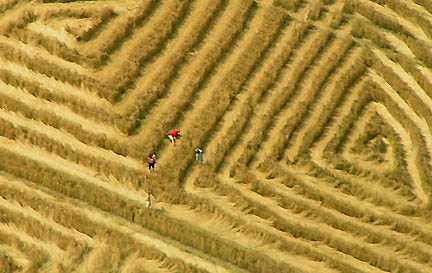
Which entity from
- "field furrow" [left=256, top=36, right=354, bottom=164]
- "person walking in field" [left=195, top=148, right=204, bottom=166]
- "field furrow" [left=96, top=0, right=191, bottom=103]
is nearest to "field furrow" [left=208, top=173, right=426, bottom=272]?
"person walking in field" [left=195, top=148, right=204, bottom=166]

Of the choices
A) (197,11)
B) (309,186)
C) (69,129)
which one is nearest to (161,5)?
(197,11)

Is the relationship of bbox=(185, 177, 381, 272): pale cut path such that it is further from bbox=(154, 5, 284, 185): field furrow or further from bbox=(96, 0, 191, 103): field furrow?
bbox=(96, 0, 191, 103): field furrow

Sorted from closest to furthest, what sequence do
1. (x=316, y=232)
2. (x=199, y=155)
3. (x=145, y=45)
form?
1. (x=316, y=232)
2. (x=199, y=155)
3. (x=145, y=45)

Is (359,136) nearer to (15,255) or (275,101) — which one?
(275,101)

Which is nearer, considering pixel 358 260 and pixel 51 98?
pixel 358 260

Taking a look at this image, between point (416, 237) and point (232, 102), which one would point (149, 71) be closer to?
point (232, 102)

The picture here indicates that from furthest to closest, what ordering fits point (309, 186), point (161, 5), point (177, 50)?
point (161, 5), point (177, 50), point (309, 186)

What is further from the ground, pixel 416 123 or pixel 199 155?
pixel 416 123

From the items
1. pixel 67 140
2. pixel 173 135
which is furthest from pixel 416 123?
pixel 67 140

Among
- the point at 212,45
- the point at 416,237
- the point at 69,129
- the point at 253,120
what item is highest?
the point at 212,45
